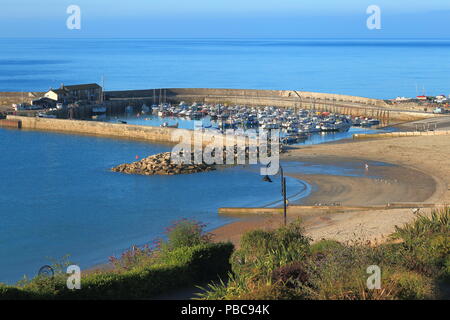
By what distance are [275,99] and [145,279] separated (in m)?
60.9

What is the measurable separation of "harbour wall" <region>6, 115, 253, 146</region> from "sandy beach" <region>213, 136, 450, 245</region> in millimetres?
7456

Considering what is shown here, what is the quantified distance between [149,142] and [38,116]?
14439 mm

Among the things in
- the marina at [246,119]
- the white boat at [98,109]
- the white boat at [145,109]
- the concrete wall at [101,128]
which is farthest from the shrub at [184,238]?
the white boat at [145,109]

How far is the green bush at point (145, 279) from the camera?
1109cm

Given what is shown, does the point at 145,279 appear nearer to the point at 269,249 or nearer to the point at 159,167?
the point at 269,249

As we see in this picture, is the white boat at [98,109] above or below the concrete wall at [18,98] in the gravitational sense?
below

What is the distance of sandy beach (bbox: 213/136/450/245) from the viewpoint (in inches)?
843

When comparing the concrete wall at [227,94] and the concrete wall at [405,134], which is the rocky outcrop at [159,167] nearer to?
the concrete wall at [405,134]

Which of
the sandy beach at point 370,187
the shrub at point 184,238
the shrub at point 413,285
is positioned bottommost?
the sandy beach at point 370,187

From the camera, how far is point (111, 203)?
3005 cm

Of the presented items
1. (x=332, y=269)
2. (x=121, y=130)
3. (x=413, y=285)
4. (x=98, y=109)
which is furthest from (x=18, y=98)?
(x=413, y=285)

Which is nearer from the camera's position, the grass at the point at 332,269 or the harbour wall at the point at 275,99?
the grass at the point at 332,269

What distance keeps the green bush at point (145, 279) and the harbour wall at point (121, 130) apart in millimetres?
29574

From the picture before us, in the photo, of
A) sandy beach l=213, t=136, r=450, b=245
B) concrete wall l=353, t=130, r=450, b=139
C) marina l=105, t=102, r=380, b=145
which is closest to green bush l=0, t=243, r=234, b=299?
sandy beach l=213, t=136, r=450, b=245
